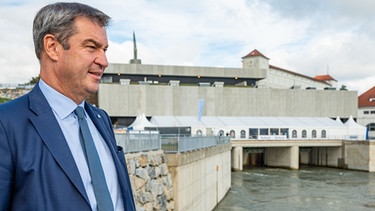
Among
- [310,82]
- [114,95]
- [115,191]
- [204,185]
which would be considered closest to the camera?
[115,191]

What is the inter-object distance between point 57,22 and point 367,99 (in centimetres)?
8020

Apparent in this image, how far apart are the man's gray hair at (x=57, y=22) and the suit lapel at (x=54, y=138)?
0.29 meters

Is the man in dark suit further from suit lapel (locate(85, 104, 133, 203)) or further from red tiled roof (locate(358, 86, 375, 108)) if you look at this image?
red tiled roof (locate(358, 86, 375, 108))

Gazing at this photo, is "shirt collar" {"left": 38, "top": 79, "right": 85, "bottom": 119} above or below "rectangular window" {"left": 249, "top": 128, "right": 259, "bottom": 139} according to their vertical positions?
above

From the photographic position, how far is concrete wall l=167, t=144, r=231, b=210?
1545cm

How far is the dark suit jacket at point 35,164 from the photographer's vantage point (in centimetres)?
169

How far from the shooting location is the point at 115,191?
2102 millimetres

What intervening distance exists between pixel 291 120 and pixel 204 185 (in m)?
36.7

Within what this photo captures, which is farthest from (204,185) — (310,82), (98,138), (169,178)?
(310,82)

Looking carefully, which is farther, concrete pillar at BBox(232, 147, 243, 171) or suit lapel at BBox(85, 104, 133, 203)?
concrete pillar at BBox(232, 147, 243, 171)

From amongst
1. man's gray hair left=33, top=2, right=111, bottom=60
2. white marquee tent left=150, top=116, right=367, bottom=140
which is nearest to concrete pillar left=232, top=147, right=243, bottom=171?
white marquee tent left=150, top=116, right=367, bottom=140

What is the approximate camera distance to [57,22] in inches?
74.7

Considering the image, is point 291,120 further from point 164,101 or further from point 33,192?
point 33,192

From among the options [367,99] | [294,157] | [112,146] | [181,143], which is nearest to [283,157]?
[294,157]
